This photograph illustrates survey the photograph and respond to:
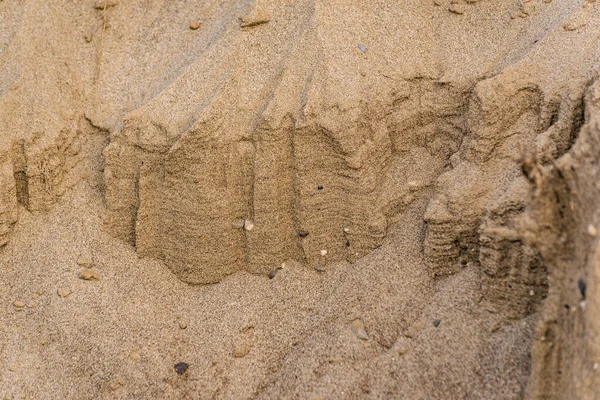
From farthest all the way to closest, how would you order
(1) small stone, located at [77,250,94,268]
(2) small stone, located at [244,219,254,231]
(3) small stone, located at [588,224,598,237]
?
(1) small stone, located at [77,250,94,268] < (2) small stone, located at [244,219,254,231] < (3) small stone, located at [588,224,598,237]

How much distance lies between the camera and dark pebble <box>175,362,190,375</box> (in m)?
2.59

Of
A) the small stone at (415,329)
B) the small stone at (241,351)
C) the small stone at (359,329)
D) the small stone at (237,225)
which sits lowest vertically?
the small stone at (241,351)

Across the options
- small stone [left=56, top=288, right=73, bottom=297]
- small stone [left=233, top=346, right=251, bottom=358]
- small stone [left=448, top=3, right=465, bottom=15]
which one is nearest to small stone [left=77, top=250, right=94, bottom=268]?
small stone [left=56, top=288, right=73, bottom=297]

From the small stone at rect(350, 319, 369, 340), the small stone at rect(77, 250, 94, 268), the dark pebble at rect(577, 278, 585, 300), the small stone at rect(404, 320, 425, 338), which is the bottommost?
the small stone at rect(77, 250, 94, 268)

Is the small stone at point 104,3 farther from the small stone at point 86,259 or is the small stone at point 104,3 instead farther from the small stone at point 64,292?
the small stone at point 64,292

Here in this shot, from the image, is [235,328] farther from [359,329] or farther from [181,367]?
[359,329]

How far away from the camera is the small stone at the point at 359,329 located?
2453 millimetres

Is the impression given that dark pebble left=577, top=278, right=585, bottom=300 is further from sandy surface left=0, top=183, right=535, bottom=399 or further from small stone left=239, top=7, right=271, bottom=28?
small stone left=239, top=7, right=271, bottom=28

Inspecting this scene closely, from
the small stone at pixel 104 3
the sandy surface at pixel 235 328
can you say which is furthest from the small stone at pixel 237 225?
the small stone at pixel 104 3

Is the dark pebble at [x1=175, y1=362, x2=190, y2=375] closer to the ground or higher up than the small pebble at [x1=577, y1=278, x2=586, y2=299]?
closer to the ground

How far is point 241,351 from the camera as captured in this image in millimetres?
2590

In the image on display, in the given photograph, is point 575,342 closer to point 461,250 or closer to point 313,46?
point 461,250

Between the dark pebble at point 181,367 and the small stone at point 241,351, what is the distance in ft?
0.60

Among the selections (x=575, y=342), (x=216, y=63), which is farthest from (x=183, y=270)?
(x=575, y=342)
